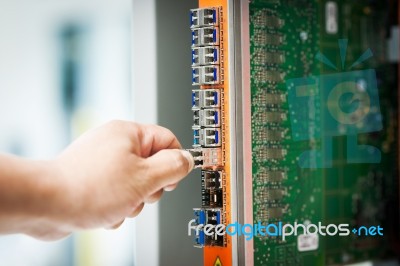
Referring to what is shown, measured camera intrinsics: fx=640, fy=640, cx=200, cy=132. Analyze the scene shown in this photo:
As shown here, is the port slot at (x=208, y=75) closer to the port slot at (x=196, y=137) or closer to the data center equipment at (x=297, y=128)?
the data center equipment at (x=297, y=128)

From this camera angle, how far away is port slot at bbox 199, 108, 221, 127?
2.23m

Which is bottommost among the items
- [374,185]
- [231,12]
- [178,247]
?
[178,247]

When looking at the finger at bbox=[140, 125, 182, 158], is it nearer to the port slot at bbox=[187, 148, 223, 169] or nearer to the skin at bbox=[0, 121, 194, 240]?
the skin at bbox=[0, 121, 194, 240]

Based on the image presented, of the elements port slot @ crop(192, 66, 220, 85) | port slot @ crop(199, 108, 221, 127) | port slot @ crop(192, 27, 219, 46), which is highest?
port slot @ crop(192, 27, 219, 46)

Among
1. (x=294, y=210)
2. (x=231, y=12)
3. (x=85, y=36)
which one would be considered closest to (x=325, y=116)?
(x=294, y=210)

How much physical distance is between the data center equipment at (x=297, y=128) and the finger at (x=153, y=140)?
603 mm

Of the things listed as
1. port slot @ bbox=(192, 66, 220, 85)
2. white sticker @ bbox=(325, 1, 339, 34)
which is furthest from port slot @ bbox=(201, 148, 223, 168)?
white sticker @ bbox=(325, 1, 339, 34)

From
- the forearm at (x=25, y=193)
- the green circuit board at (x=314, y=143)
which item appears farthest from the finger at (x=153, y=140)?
the green circuit board at (x=314, y=143)

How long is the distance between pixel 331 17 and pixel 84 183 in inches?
63.0

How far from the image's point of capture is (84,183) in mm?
1222

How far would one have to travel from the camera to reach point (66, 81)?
2830mm

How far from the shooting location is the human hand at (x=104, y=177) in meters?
1.21

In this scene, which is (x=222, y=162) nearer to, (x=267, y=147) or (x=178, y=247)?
(x=267, y=147)

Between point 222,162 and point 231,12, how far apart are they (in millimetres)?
521
